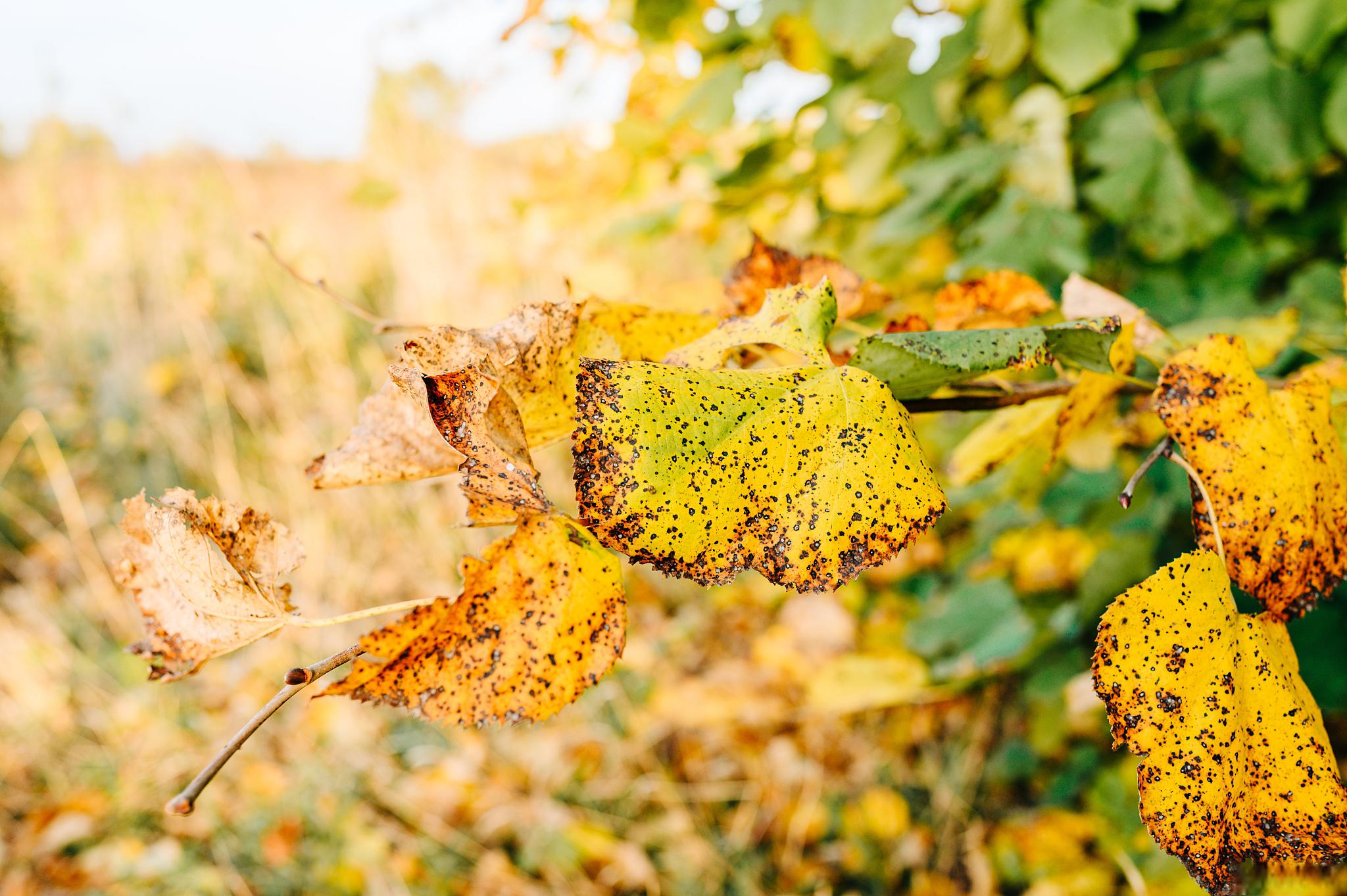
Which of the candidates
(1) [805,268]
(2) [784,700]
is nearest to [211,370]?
(2) [784,700]

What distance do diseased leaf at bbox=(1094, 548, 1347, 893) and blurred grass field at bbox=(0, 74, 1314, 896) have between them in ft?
0.78

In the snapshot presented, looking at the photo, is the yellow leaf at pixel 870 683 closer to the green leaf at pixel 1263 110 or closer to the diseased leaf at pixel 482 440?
the green leaf at pixel 1263 110

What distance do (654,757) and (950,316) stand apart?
1176 mm

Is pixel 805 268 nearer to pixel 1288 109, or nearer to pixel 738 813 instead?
pixel 1288 109

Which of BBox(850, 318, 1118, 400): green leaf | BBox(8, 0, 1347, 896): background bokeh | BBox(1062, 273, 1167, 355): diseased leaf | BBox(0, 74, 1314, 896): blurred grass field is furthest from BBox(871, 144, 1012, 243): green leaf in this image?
BBox(850, 318, 1118, 400): green leaf

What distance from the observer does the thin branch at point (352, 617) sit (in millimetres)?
220

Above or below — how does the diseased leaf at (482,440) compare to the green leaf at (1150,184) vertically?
above

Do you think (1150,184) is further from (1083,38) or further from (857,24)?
(857,24)

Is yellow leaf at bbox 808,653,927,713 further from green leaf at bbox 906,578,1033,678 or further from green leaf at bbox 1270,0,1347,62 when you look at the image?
green leaf at bbox 1270,0,1347,62

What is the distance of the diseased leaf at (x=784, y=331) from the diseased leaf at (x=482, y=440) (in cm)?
7

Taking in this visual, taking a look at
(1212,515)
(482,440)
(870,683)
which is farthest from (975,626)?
(482,440)

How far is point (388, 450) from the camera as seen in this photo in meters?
0.29

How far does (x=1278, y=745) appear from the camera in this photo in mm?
233

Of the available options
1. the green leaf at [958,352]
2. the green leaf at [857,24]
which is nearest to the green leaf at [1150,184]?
the green leaf at [857,24]
